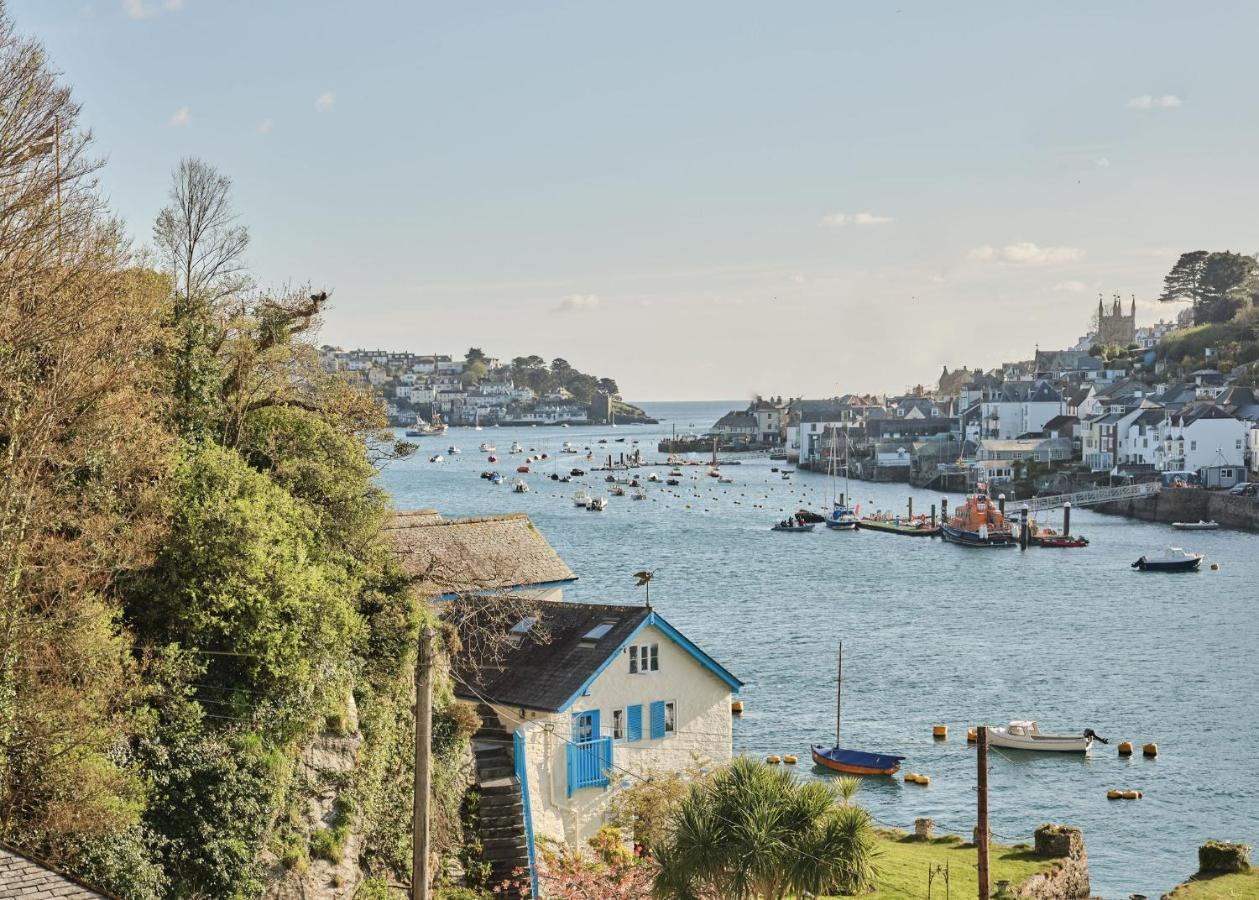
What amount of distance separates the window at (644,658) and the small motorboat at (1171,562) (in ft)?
227

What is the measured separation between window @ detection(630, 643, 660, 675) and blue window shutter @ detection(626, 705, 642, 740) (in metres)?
0.81

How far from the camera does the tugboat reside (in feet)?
349

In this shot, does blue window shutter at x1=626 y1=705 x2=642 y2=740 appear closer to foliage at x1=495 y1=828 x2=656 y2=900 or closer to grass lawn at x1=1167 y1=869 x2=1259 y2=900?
foliage at x1=495 y1=828 x2=656 y2=900

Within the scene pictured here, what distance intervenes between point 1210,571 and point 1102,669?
35812 millimetres

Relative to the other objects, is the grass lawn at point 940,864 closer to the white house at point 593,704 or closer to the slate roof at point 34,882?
the white house at point 593,704

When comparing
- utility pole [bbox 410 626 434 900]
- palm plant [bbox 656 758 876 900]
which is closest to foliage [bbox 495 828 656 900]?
palm plant [bbox 656 758 876 900]

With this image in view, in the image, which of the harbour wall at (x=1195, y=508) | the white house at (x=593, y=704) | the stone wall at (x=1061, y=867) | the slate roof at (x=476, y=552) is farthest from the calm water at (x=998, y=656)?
the slate roof at (x=476, y=552)

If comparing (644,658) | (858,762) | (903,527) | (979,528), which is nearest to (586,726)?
(644,658)

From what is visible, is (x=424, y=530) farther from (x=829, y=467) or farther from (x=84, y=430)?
(x=829, y=467)

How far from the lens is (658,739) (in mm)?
29109

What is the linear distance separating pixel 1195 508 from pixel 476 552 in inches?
4115

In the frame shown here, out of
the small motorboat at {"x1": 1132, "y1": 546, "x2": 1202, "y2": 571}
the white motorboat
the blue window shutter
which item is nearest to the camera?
the blue window shutter

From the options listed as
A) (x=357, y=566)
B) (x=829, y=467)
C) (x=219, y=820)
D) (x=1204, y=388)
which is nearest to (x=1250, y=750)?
(x=357, y=566)

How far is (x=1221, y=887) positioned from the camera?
96.5 ft
